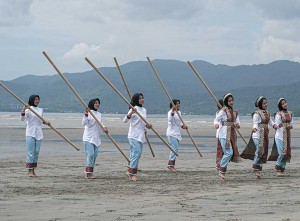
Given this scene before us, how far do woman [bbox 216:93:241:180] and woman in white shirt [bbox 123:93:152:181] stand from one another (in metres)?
1.43

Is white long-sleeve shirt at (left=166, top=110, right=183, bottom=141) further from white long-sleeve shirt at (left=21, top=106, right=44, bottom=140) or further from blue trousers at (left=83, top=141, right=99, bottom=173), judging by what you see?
white long-sleeve shirt at (left=21, top=106, right=44, bottom=140)

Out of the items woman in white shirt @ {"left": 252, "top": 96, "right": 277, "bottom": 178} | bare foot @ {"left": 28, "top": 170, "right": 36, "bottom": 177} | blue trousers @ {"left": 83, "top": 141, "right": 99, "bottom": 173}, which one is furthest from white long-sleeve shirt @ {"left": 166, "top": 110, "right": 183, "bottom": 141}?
bare foot @ {"left": 28, "top": 170, "right": 36, "bottom": 177}

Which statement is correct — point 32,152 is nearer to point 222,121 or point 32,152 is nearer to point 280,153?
point 222,121

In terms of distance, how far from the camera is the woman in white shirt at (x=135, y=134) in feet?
43.4

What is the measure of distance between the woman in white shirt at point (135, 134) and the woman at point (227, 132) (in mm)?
1435

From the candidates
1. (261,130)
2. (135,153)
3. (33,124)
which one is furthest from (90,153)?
(261,130)

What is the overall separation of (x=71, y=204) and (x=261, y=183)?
4381 mm

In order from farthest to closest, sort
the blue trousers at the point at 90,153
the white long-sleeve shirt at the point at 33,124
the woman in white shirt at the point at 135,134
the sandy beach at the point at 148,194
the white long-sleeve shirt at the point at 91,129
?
the white long-sleeve shirt at the point at 33,124, the white long-sleeve shirt at the point at 91,129, the blue trousers at the point at 90,153, the woman in white shirt at the point at 135,134, the sandy beach at the point at 148,194

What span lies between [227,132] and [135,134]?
1.82 m

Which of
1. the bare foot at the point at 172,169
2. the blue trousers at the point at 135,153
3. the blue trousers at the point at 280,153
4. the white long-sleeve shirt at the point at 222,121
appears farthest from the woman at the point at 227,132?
the bare foot at the point at 172,169

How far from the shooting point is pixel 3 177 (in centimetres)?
1328

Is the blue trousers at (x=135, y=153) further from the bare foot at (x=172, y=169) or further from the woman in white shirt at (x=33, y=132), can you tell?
the bare foot at (x=172, y=169)

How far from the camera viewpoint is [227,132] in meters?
13.3

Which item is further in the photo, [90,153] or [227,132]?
[90,153]
